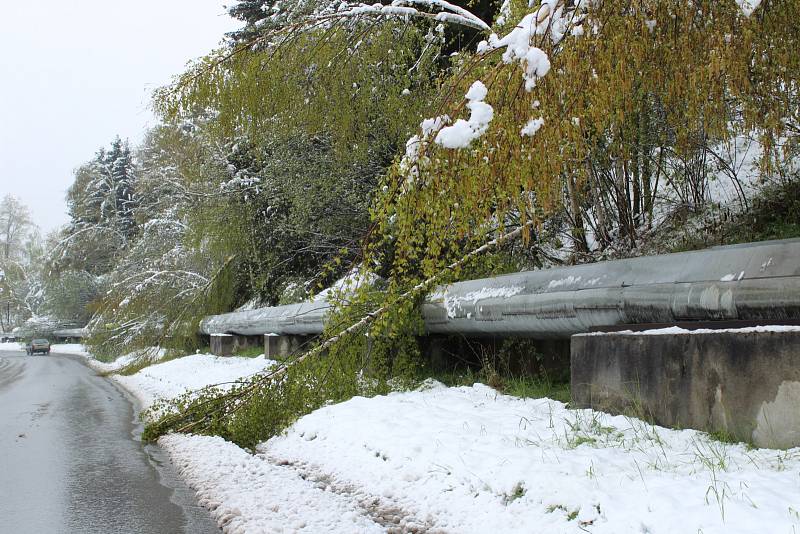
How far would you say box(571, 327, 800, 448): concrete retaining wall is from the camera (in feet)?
13.1

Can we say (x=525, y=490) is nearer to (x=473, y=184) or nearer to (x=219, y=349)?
(x=473, y=184)

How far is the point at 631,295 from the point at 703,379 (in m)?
1.15

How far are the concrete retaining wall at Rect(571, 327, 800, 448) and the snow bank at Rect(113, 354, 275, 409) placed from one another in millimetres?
7275

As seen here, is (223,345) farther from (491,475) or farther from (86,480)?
(491,475)

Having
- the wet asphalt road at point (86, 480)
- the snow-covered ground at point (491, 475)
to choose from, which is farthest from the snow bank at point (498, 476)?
the wet asphalt road at point (86, 480)

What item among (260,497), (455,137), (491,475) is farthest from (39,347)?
(455,137)

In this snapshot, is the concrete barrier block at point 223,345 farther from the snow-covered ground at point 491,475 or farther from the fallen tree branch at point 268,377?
the snow-covered ground at point 491,475

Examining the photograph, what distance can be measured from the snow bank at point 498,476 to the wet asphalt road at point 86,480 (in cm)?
35

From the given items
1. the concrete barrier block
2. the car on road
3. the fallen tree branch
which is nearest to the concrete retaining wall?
the fallen tree branch

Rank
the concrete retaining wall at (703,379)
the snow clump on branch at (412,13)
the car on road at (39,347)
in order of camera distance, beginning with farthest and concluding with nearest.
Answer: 1. the car on road at (39,347)
2. the snow clump on branch at (412,13)
3. the concrete retaining wall at (703,379)

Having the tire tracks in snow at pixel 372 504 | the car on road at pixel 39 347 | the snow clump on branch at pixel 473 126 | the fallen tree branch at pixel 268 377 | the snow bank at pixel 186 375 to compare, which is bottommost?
the car on road at pixel 39 347

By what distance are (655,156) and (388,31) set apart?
4.24 m

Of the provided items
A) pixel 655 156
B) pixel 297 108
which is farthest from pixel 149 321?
pixel 655 156

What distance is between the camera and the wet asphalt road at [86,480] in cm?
458
